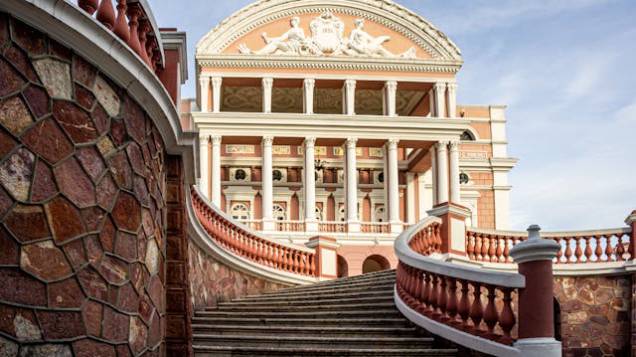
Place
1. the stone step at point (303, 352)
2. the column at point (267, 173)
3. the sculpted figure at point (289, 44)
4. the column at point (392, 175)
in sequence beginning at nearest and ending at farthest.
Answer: the stone step at point (303, 352), the column at point (267, 173), the column at point (392, 175), the sculpted figure at point (289, 44)

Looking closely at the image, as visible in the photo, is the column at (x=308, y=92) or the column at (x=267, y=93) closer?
the column at (x=267, y=93)

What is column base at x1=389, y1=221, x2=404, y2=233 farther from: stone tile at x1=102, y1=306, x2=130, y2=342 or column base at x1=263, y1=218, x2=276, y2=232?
stone tile at x1=102, y1=306, x2=130, y2=342

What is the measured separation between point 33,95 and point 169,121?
64.9 inches

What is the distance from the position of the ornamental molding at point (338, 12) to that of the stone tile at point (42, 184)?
2954 centimetres

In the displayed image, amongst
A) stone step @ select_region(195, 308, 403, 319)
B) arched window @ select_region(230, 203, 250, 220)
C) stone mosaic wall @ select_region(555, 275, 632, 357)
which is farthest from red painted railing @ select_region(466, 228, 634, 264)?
arched window @ select_region(230, 203, 250, 220)

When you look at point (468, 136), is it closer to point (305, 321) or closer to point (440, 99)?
point (440, 99)

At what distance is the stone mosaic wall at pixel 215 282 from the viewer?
480 inches

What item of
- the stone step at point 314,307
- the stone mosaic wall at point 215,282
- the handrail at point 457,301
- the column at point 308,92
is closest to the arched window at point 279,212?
the column at point 308,92

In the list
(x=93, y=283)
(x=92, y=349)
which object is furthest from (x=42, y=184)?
(x=92, y=349)

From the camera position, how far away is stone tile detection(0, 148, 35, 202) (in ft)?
15.9

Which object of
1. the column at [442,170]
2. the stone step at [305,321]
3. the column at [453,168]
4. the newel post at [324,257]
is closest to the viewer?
the stone step at [305,321]

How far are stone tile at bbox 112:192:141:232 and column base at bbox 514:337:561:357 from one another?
3.94m

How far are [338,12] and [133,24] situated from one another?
3074 centimetres

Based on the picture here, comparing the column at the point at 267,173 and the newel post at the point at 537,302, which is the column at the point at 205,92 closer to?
the column at the point at 267,173
